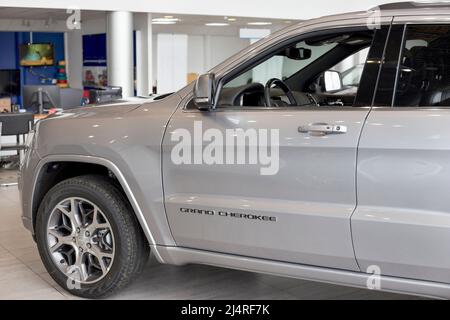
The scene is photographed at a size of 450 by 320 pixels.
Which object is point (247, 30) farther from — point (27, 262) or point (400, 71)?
point (400, 71)

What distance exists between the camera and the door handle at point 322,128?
2.92 meters

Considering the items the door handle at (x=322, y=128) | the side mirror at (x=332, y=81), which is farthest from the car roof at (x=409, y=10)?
the side mirror at (x=332, y=81)

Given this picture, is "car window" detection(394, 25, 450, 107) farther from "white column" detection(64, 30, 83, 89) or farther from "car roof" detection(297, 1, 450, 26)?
"white column" detection(64, 30, 83, 89)

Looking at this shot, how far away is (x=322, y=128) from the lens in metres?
2.95

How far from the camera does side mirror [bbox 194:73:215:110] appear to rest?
3.24 meters

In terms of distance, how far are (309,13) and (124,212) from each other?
9.04 m

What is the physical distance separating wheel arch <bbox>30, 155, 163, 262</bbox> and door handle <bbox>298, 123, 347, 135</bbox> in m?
1.08

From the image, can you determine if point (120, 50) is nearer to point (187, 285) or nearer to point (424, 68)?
point (187, 285)

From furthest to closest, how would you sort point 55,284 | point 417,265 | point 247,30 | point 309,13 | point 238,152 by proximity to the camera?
1. point 247,30
2. point 309,13
3. point 55,284
4. point 238,152
5. point 417,265

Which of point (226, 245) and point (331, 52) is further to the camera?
point (331, 52)

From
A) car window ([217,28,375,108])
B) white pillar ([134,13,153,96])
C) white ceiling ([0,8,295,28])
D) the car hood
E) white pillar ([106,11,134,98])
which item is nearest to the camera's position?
car window ([217,28,375,108])

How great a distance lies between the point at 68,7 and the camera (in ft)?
31.8

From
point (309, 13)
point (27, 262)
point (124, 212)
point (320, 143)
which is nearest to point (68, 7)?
point (309, 13)

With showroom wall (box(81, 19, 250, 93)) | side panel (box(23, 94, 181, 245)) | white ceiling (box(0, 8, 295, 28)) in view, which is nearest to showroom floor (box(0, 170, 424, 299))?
side panel (box(23, 94, 181, 245))
